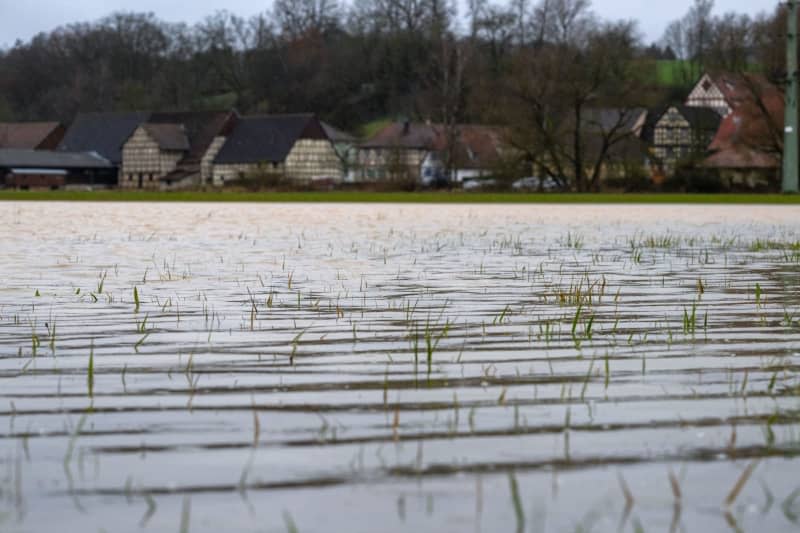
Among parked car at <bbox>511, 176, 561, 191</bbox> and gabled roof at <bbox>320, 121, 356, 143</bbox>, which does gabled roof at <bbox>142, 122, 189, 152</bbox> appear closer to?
gabled roof at <bbox>320, 121, 356, 143</bbox>

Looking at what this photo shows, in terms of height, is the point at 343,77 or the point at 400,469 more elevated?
the point at 343,77

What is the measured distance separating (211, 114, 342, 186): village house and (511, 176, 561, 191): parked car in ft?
147

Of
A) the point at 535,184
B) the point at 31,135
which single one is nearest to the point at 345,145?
the point at 31,135

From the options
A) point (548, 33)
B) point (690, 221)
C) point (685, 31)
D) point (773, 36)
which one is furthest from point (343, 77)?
point (690, 221)

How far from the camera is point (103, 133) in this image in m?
123

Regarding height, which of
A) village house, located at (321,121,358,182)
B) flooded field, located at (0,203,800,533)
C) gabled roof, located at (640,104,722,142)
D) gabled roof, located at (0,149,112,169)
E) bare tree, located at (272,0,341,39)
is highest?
bare tree, located at (272,0,341,39)

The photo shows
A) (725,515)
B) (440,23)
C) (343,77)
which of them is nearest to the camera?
(725,515)

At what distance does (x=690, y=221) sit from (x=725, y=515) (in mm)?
24566

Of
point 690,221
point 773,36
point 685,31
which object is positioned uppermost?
point 685,31

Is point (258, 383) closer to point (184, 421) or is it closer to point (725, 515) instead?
point (184, 421)

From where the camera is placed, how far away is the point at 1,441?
415 cm

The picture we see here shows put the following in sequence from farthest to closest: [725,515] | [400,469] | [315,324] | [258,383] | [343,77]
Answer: [343,77] < [315,324] < [258,383] < [400,469] < [725,515]

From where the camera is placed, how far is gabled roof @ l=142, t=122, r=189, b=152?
388 ft

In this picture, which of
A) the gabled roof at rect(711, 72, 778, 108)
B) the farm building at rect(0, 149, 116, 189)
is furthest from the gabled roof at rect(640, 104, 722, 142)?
the gabled roof at rect(711, 72, 778, 108)
